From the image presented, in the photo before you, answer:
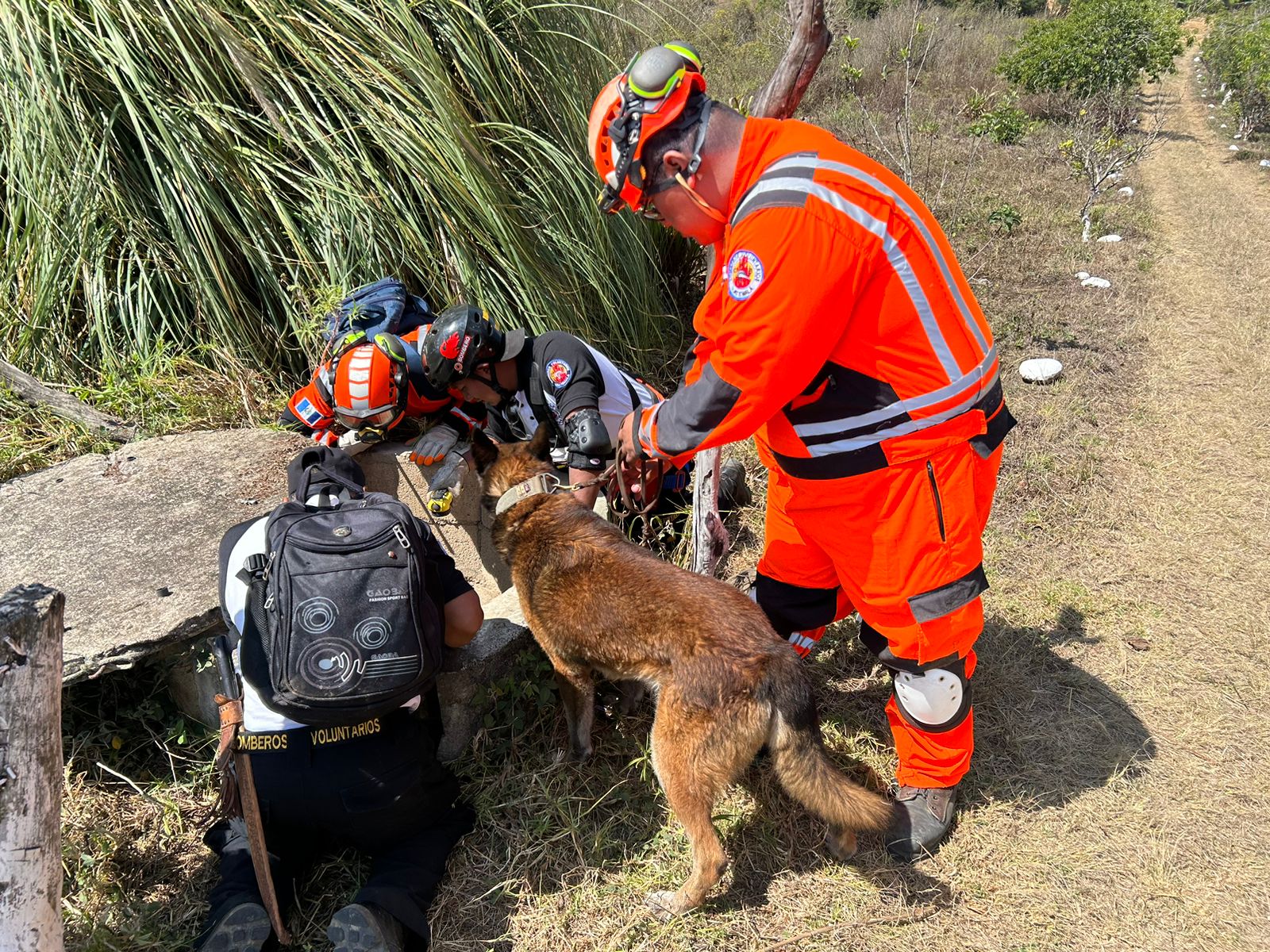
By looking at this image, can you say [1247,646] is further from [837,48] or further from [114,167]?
[837,48]

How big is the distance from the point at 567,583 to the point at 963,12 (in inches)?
863

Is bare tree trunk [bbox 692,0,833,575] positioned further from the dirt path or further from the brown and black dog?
the dirt path

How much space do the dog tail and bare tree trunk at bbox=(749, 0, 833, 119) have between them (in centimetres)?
192

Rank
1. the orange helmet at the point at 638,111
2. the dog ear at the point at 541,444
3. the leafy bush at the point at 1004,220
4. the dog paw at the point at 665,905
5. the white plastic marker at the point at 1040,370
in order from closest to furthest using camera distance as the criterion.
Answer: the orange helmet at the point at 638,111
the dog paw at the point at 665,905
the dog ear at the point at 541,444
the white plastic marker at the point at 1040,370
the leafy bush at the point at 1004,220

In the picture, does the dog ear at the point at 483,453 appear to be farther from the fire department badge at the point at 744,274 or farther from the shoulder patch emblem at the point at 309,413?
the fire department badge at the point at 744,274

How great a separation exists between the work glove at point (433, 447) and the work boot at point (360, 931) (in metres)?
1.92

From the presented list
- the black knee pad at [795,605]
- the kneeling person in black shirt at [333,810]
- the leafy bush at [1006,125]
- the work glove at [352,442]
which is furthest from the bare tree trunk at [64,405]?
the leafy bush at [1006,125]

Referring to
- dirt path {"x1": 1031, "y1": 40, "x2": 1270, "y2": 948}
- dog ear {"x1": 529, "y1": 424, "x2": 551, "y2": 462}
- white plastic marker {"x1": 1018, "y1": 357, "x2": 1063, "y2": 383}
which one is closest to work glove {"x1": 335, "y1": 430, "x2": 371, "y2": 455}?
dog ear {"x1": 529, "y1": 424, "x2": 551, "y2": 462}

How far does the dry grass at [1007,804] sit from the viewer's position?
262 cm

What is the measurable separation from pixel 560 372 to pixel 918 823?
237 cm

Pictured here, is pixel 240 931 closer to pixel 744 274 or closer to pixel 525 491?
pixel 525 491

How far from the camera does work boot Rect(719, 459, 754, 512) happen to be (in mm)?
4660

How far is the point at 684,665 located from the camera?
8.05 ft

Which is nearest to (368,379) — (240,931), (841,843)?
(240,931)
